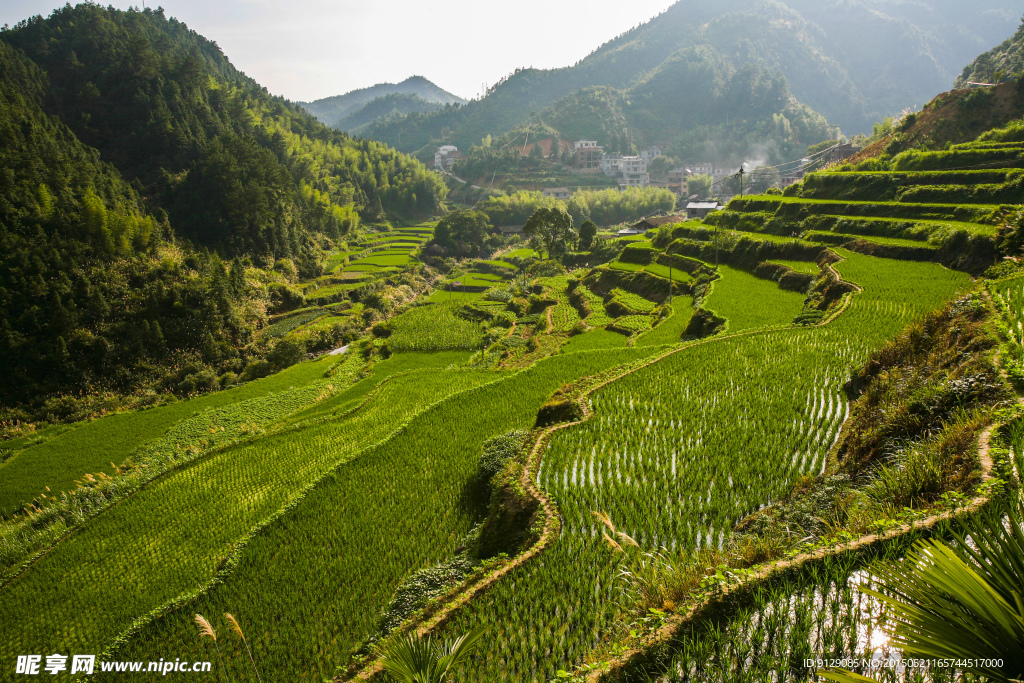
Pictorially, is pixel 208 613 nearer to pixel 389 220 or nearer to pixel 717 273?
pixel 717 273

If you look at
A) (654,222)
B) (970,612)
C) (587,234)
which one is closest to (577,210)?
(654,222)

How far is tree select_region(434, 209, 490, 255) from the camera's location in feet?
217

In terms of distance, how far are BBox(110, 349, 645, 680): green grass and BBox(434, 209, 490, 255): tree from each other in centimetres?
5616

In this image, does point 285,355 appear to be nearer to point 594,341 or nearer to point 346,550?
point 594,341

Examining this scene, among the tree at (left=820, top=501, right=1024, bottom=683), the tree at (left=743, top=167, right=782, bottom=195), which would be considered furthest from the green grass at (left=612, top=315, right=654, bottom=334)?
the tree at (left=743, top=167, right=782, bottom=195)

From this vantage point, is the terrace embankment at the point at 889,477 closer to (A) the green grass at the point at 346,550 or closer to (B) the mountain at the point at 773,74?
(A) the green grass at the point at 346,550

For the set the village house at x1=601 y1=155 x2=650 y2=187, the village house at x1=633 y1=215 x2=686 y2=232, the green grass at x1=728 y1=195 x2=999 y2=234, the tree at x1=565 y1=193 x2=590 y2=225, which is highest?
the village house at x1=601 y1=155 x2=650 y2=187

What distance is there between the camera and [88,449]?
666 inches

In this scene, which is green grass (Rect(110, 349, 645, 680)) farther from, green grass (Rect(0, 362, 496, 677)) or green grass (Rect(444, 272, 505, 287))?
green grass (Rect(444, 272, 505, 287))

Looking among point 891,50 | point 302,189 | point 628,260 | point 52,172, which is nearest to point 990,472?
point 628,260

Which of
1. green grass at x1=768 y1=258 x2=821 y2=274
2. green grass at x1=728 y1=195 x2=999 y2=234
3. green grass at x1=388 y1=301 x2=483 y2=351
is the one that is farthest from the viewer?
green grass at x1=388 y1=301 x2=483 y2=351

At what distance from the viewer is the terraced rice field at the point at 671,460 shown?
5.15 metres

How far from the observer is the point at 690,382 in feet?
36.8

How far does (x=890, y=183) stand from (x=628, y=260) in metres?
16.7
